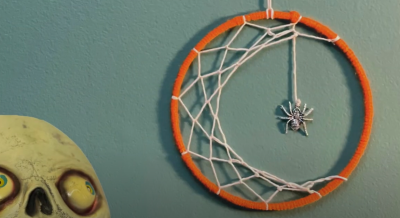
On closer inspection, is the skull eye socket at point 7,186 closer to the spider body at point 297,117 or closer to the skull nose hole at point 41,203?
the skull nose hole at point 41,203

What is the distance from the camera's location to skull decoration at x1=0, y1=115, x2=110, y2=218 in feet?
2.48

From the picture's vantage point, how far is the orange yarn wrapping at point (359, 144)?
836mm

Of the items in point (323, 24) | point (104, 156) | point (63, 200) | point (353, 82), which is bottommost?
point (63, 200)

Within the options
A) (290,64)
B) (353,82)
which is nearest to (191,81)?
(290,64)

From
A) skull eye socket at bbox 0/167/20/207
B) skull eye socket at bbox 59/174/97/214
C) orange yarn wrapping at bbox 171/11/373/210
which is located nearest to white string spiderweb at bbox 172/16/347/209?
orange yarn wrapping at bbox 171/11/373/210

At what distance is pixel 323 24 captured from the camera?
866 millimetres

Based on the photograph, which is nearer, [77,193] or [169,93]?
[77,193]

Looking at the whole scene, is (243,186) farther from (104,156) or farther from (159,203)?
(104,156)

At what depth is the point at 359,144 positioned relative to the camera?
2.75 feet

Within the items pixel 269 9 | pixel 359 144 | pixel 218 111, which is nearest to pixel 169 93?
pixel 218 111

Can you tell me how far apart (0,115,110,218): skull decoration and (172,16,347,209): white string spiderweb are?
0.72ft

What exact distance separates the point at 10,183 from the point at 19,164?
0.04 meters

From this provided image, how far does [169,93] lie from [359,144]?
400 millimetres

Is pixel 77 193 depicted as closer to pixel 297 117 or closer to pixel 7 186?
pixel 7 186
